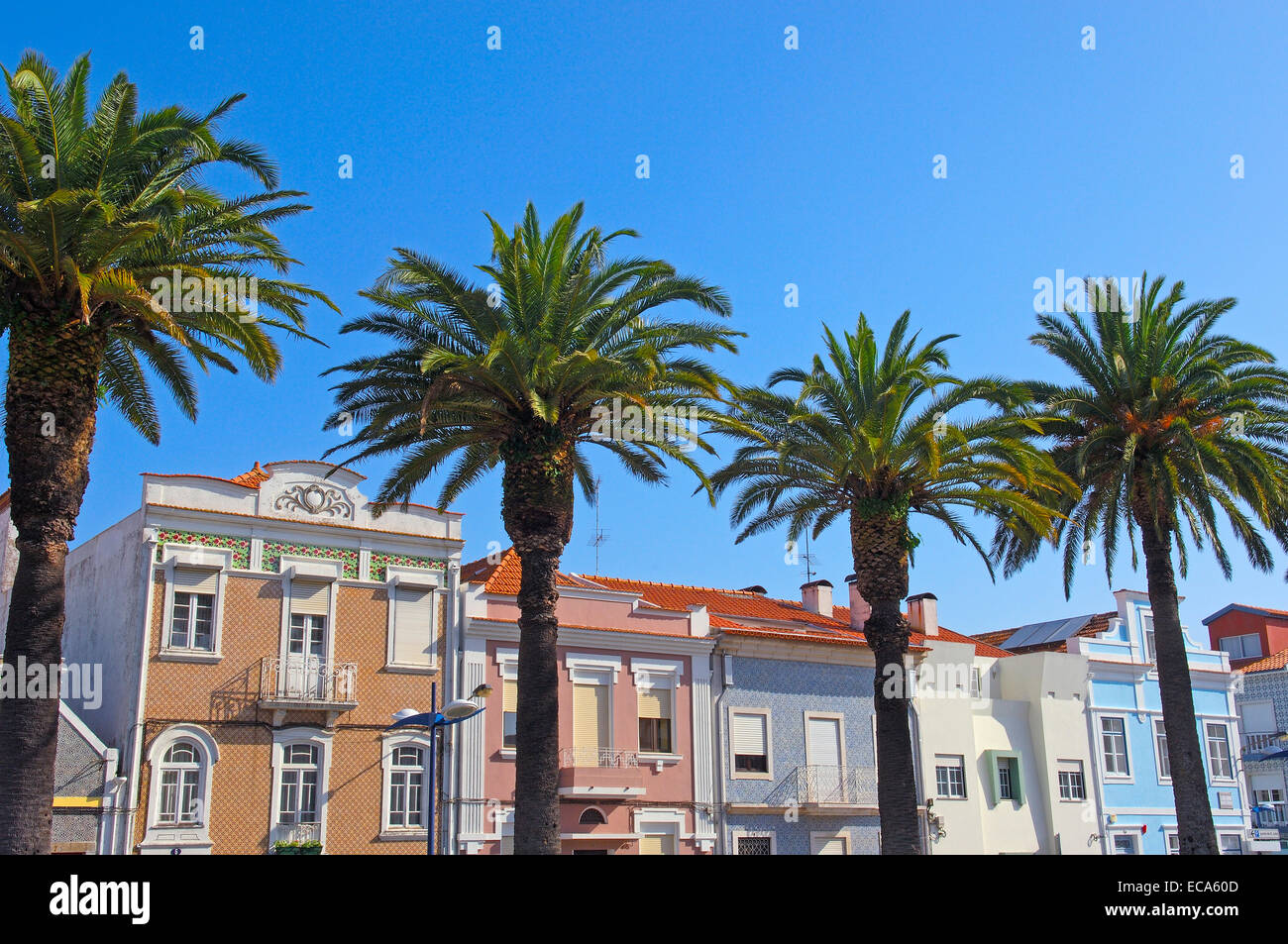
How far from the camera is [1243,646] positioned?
53.4 metres

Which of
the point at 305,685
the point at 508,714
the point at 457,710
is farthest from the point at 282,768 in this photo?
the point at 457,710

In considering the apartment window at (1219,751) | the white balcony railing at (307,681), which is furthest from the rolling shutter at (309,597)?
the apartment window at (1219,751)

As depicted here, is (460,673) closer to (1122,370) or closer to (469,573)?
(469,573)

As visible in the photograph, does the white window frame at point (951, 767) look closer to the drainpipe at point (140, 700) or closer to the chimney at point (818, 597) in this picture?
the chimney at point (818, 597)

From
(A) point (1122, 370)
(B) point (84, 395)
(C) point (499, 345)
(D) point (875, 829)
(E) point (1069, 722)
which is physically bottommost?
(D) point (875, 829)

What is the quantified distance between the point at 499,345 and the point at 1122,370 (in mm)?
16312

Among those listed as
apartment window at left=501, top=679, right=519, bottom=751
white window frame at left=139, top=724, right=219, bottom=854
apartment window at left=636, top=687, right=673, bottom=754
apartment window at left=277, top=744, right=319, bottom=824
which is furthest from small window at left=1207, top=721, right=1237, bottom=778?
white window frame at left=139, top=724, right=219, bottom=854

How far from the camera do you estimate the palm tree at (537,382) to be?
20.2m

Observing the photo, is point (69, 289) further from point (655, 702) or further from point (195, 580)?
point (655, 702)

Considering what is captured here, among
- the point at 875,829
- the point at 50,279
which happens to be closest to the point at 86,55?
the point at 50,279

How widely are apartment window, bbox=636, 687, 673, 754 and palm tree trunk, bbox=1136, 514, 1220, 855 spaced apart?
39.2ft

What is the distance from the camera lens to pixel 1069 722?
1476 inches

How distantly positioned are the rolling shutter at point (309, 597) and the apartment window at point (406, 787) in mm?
3667
